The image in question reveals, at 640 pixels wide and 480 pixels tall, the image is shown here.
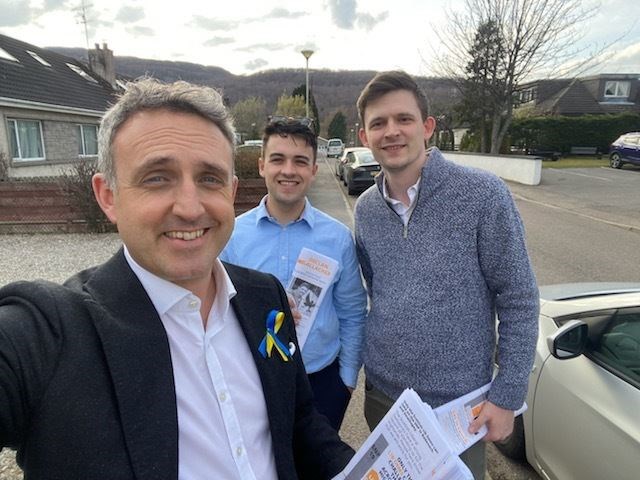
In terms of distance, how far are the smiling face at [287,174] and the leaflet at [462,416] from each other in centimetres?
117

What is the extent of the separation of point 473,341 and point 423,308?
0.84 feet

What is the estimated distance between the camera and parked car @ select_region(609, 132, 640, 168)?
23.0 m

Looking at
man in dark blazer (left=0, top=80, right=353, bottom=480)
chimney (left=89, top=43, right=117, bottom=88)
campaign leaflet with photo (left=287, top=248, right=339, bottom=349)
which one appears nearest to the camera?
man in dark blazer (left=0, top=80, right=353, bottom=480)

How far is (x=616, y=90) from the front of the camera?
4059cm

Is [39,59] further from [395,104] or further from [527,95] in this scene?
[527,95]

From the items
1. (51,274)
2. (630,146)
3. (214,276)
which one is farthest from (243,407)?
(630,146)

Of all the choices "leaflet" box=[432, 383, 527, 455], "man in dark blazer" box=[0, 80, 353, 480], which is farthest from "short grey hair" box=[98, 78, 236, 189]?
"leaflet" box=[432, 383, 527, 455]

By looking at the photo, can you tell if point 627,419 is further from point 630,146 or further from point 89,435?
point 630,146

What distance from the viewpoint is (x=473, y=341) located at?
6.29 ft

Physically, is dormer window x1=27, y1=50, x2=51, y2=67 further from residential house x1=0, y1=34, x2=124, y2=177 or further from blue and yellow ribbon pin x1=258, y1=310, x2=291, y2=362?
blue and yellow ribbon pin x1=258, y1=310, x2=291, y2=362

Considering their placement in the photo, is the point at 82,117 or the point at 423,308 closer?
the point at 423,308

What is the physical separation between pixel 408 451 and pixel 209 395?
0.59m

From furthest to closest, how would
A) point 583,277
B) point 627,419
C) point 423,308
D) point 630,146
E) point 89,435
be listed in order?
point 630,146 < point 583,277 < point 627,419 < point 423,308 < point 89,435

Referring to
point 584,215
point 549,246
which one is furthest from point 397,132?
point 584,215
